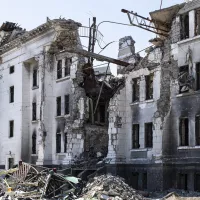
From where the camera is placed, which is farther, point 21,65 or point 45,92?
point 21,65

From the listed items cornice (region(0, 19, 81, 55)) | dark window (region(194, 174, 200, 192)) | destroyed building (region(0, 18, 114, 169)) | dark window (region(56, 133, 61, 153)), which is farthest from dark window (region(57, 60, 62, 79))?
dark window (region(194, 174, 200, 192))

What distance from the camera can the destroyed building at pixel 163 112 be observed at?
2659 centimetres

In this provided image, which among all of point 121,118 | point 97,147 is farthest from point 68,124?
point 121,118

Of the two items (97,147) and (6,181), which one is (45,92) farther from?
(6,181)

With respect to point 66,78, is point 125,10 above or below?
above

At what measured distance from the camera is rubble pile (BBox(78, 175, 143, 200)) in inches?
872

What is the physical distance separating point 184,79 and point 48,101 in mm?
14849

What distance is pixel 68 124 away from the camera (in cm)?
3578

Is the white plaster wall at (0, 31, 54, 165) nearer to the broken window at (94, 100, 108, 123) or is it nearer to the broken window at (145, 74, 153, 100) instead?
the broken window at (94, 100, 108, 123)

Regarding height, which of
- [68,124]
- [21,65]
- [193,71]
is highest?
[21,65]

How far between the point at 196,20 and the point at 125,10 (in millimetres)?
4260

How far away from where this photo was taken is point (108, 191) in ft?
74.5

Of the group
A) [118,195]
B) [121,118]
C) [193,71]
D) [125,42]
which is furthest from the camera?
[125,42]

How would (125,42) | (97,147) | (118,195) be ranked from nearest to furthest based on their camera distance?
(118,195), (97,147), (125,42)
